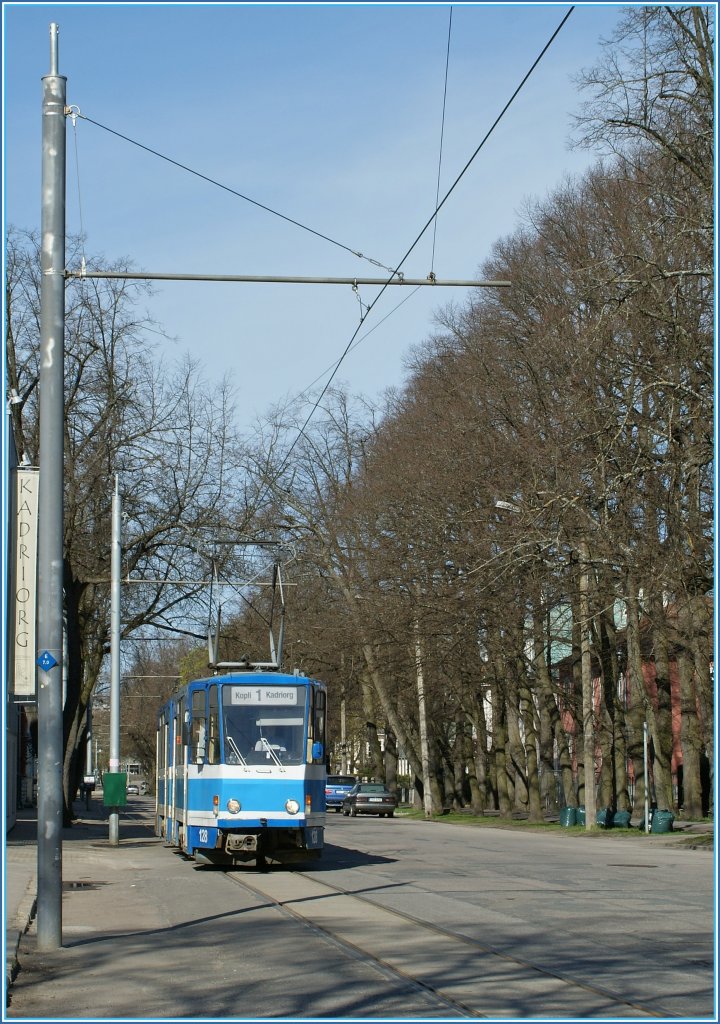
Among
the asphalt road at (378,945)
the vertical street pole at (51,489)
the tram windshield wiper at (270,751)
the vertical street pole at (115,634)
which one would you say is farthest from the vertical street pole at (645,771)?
the vertical street pole at (51,489)

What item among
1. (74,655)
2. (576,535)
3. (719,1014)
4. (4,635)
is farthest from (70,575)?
(719,1014)

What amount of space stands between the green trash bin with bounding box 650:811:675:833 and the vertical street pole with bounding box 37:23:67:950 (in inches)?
1070

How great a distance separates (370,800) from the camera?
56.8m

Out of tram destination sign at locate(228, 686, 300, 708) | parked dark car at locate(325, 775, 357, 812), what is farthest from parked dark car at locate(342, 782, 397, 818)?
tram destination sign at locate(228, 686, 300, 708)

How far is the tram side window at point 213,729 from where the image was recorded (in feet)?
71.8

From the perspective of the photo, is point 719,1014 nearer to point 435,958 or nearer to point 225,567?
point 435,958

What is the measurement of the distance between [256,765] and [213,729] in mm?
957

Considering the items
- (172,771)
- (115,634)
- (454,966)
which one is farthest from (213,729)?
(454,966)

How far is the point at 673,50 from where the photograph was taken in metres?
26.4

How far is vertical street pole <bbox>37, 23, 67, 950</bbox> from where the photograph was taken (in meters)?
12.1

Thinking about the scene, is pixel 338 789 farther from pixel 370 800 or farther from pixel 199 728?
pixel 199 728

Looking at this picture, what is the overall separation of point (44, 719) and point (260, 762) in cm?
986

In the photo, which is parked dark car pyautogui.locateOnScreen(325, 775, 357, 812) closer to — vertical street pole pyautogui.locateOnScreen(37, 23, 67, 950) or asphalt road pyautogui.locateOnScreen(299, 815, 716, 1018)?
asphalt road pyautogui.locateOnScreen(299, 815, 716, 1018)

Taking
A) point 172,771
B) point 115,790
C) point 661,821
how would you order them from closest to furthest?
1. point 172,771
2. point 115,790
3. point 661,821
